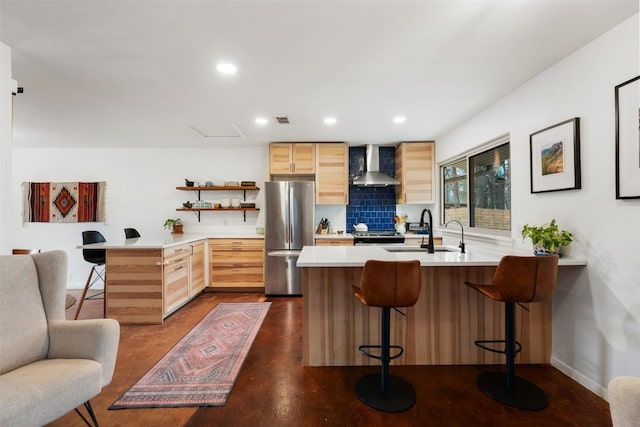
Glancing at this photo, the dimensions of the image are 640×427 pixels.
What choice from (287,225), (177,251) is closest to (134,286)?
(177,251)

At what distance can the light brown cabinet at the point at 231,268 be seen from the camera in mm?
4430

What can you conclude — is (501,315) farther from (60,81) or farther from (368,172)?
(60,81)

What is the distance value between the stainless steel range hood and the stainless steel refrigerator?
85cm

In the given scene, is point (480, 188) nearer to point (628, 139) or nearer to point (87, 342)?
point (628, 139)

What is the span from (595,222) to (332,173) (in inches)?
123

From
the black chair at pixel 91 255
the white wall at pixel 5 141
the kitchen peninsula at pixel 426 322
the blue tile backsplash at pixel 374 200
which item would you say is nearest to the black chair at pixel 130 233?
the black chair at pixel 91 255

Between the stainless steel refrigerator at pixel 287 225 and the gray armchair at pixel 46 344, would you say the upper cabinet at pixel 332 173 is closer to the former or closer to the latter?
the stainless steel refrigerator at pixel 287 225

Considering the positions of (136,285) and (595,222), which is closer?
(595,222)

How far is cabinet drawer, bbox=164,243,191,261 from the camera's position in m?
3.28

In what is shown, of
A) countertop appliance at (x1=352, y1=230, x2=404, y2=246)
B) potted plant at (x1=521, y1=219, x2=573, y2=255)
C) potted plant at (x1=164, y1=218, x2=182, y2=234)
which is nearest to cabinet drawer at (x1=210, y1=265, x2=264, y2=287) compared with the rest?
potted plant at (x1=164, y1=218, x2=182, y2=234)

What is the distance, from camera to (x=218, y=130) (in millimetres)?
3916

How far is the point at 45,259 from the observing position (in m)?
1.69

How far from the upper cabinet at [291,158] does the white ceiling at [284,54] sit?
1.03m

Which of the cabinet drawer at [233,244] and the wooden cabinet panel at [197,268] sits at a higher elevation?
the cabinet drawer at [233,244]
